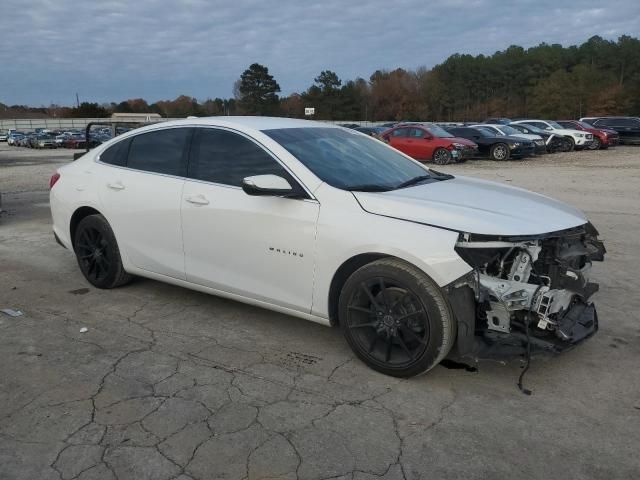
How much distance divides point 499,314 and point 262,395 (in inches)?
59.7

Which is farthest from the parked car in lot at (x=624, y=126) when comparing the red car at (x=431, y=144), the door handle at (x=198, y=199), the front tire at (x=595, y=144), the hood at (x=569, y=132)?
the door handle at (x=198, y=199)

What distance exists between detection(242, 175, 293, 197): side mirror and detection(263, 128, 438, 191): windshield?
0.83ft

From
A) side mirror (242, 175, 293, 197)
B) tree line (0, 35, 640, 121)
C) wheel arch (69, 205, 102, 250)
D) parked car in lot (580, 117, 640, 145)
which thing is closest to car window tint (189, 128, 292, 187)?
side mirror (242, 175, 293, 197)

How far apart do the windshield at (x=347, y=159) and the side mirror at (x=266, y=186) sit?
25 cm

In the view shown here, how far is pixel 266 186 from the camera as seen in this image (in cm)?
371

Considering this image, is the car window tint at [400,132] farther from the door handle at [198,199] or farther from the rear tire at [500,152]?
the door handle at [198,199]

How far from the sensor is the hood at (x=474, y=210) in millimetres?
3277

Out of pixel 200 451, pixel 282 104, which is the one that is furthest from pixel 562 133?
pixel 282 104

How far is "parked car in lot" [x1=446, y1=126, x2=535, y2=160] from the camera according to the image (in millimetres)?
22594

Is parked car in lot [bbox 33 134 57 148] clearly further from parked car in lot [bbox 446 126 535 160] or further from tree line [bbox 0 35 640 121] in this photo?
tree line [bbox 0 35 640 121]

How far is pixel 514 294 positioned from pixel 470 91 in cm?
10968

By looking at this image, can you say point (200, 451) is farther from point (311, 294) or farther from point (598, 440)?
point (598, 440)

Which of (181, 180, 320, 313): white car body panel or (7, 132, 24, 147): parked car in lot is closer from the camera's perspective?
(181, 180, 320, 313): white car body panel

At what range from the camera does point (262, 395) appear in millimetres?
3371
